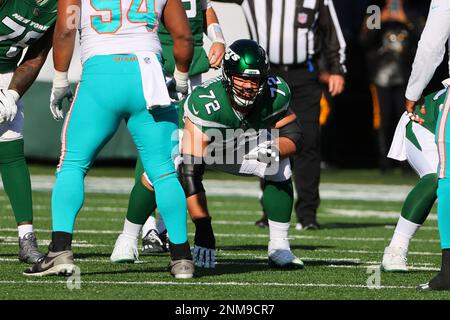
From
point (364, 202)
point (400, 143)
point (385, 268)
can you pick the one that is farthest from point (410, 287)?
point (364, 202)

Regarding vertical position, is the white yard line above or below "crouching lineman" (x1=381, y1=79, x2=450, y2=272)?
below

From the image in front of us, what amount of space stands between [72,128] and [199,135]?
89cm

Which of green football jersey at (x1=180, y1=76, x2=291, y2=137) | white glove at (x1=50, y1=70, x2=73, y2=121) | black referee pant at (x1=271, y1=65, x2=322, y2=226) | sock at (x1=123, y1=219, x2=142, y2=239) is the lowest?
black referee pant at (x1=271, y1=65, x2=322, y2=226)

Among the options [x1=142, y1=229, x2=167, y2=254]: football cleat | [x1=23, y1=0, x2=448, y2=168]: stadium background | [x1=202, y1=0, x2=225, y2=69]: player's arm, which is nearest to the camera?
[x1=202, y1=0, x2=225, y2=69]: player's arm

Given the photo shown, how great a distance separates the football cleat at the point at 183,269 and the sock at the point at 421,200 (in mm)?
1249

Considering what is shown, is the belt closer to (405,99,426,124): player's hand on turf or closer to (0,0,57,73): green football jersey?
(0,0,57,73): green football jersey

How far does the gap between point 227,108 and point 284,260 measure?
2.78 feet

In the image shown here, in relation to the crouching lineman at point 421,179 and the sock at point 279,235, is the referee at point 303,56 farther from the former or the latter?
the crouching lineman at point 421,179

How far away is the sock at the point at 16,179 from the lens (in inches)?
→ 266

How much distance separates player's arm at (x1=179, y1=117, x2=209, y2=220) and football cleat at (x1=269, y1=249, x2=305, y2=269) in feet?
1.46

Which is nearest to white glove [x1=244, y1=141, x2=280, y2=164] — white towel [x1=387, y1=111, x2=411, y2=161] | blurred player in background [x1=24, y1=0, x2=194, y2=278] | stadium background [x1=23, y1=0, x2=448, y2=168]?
white towel [x1=387, y1=111, x2=411, y2=161]

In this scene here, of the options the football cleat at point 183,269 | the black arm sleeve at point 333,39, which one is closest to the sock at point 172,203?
the football cleat at point 183,269

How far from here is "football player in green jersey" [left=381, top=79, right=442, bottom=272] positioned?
6.27 metres

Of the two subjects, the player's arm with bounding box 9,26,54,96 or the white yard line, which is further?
the white yard line
